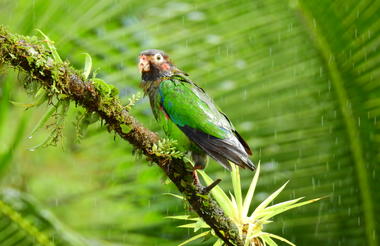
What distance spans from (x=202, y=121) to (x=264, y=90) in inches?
42.2

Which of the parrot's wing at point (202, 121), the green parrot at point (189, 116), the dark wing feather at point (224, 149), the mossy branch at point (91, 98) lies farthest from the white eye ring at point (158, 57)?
the mossy branch at point (91, 98)

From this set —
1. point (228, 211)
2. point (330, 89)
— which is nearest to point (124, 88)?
point (330, 89)

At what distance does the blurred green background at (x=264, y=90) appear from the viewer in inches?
107

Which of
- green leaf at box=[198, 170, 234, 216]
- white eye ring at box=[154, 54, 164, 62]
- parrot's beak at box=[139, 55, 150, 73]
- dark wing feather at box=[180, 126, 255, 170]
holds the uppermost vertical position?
white eye ring at box=[154, 54, 164, 62]

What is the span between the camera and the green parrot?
177 cm

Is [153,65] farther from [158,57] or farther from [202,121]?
[202,121]

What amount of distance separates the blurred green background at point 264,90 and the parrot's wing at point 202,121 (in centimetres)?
88

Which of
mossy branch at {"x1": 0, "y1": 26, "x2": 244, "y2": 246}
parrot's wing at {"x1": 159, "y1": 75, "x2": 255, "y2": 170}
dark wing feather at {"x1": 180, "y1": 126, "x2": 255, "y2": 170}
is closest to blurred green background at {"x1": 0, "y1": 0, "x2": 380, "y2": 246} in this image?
parrot's wing at {"x1": 159, "y1": 75, "x2": 255, "y2": 170}

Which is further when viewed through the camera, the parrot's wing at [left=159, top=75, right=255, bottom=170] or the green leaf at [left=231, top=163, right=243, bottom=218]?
the parrot's wing at [left=159, top=75, right=255, bottom=170]

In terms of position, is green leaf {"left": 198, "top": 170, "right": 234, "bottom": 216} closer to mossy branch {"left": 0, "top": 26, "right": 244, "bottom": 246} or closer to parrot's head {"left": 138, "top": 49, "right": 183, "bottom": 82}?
mossy branch {"left": 0, "top": 26, "right": 244, "bottom": 246}

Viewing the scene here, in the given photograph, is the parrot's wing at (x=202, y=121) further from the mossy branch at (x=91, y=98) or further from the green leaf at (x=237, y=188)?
the mossy branch at (x=91, y=98)

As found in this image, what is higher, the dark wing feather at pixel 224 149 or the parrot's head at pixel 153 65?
the parrot's head at pixel 153 65

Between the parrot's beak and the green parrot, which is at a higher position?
the parrot's beak

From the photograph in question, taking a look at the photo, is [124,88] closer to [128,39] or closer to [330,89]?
[128,39]
